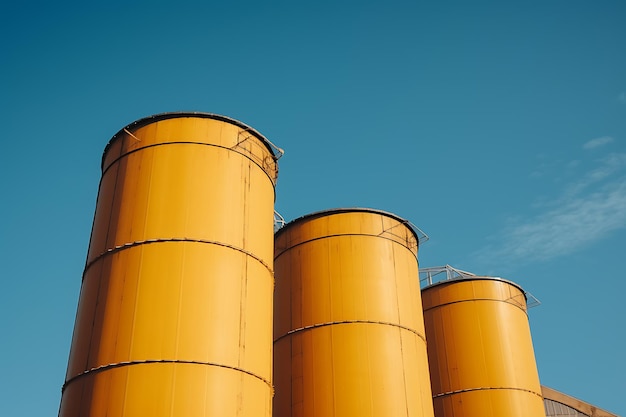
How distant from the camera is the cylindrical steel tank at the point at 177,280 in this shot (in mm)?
13859

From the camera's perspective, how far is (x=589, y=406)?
37375mm

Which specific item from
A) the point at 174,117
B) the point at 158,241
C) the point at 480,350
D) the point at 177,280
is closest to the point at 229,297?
the point at 177,280

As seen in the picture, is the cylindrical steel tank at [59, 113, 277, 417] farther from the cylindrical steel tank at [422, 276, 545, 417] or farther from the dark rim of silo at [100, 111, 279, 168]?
the cylindrical steel tank at [422, 276, 545, 417]

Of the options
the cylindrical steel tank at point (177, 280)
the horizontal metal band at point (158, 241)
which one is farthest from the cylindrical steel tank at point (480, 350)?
the horizontal metal band at point (158, 241)

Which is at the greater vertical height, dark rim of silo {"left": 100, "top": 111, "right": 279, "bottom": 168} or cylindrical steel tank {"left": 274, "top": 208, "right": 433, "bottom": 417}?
dark rim of silo {"left": 100, "top": 111, "right": 279, "bottom": 168}

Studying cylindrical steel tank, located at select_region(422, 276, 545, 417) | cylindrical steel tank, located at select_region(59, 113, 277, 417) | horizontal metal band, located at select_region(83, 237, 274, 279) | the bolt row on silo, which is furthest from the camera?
cylindrical steel tank, located at select_region(422, 276, 545, 417)

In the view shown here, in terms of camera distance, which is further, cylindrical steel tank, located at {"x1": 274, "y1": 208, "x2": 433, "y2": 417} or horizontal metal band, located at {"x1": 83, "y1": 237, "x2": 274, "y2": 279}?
cylindrical steel tank, located at {"x1": 274, "y1": 208, "x2": 433, "y2": 417}

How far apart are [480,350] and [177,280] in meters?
15.8

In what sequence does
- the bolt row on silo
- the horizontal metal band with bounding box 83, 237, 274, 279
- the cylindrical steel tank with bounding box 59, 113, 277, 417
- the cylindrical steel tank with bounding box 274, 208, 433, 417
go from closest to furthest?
the cylindrical steel tank with bounding box 59, 113, 277, 417, the bolt row on silo, the horizontal metal band with bounding box 83, 237, 274, 279, the cylindrical steel tank with bounding box 274, 208, 433, 417

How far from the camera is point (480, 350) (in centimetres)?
2611

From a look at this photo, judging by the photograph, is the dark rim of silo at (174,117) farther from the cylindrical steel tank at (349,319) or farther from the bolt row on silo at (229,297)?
the cylindrical steel tank at (349,319)

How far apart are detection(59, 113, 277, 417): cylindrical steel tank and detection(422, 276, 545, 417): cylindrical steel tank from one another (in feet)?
40.8

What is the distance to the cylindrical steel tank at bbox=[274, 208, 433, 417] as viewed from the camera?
19.4 metres

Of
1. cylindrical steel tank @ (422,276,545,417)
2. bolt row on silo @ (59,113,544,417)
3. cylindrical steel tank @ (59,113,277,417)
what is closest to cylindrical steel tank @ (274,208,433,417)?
bolt row on silo @ (59,113,544,417)
